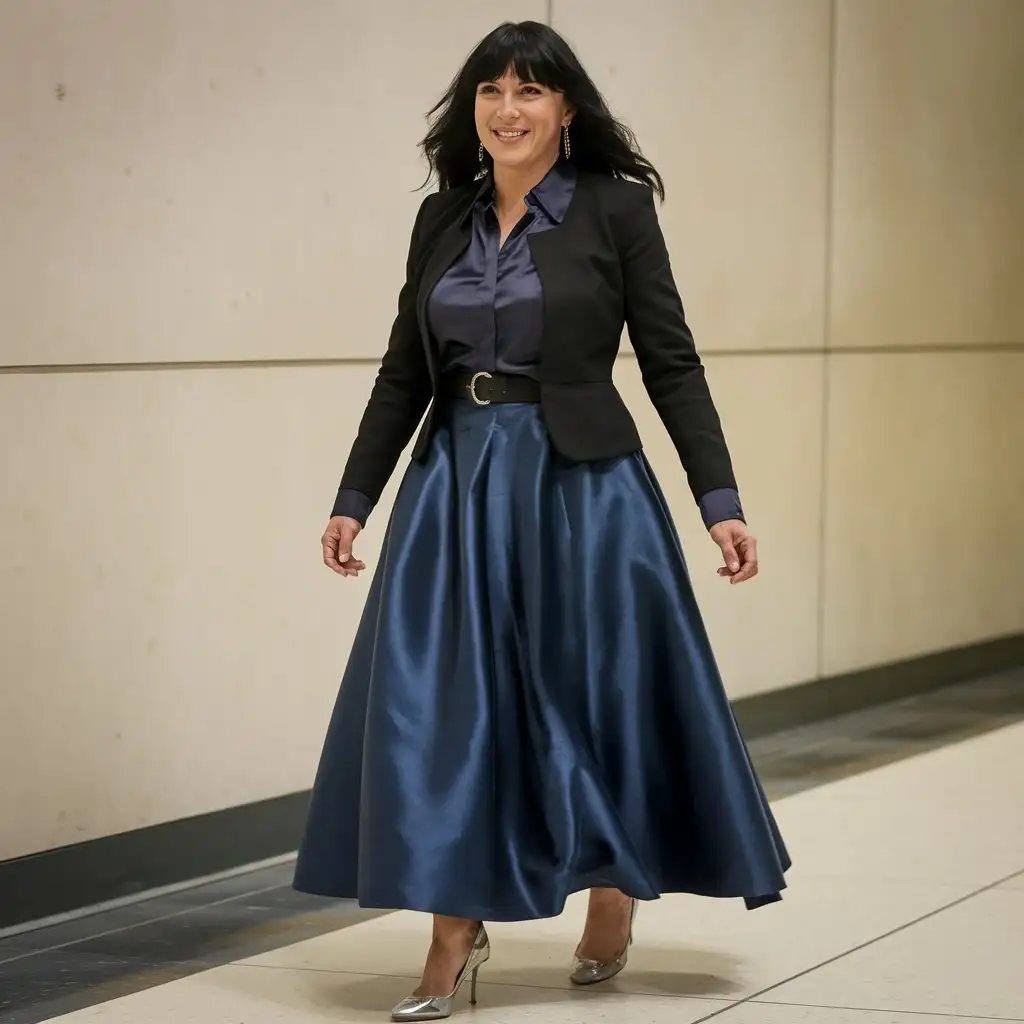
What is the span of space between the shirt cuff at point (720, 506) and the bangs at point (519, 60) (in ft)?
2.16

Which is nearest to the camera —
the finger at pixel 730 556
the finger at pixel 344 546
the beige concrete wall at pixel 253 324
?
the finger at pixel 730 556

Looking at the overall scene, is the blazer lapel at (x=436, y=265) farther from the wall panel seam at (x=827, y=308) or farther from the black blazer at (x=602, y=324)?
the wall panel seam at (x=827, y=308)

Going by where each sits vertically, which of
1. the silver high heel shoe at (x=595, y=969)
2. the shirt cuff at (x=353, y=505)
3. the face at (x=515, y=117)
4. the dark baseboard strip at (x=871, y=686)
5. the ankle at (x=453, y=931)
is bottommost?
the dark baseboard strip at (x=871, y=686)

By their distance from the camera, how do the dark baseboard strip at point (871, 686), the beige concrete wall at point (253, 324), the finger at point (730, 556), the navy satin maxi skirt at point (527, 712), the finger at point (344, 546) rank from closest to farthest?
1. the navy satin maxi skirt at point (527, 712)
2. the finger at point (730, 556)
3. the finger at point (344, 546)
4. the beige concrete wall at point (253, 324)
5. the dark baseboard strip at point (871, 686)

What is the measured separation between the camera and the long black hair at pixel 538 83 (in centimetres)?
312

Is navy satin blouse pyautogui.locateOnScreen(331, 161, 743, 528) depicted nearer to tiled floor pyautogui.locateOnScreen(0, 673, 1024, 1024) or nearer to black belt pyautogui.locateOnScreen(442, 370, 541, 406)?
black belt pyautogui.locateOnScreen(442, 370, 541, 406)

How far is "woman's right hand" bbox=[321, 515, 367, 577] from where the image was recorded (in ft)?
10.7

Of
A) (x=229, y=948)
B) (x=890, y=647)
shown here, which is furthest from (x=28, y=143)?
(x=890, y=647)

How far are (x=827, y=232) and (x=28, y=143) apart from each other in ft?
9.88

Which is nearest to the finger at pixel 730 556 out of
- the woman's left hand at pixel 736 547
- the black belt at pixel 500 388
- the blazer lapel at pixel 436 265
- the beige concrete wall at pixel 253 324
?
the woman's left hand at pixel 736 547

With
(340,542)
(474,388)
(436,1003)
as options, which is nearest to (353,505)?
(340,542)

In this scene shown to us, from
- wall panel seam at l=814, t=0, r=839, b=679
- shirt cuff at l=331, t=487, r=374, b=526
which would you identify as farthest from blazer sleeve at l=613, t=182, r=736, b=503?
wall panel seam at l=814, t=0, r=839, b=679

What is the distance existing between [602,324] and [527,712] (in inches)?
23.7

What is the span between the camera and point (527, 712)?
3.11 meters
